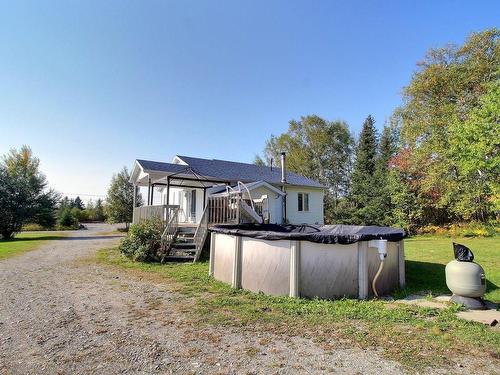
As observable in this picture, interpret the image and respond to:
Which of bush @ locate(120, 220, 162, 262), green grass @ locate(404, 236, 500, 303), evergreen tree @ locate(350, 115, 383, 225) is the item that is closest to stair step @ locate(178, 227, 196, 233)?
bush @ locate(120, 220, 162, 262)

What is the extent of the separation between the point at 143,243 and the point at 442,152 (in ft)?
64.1

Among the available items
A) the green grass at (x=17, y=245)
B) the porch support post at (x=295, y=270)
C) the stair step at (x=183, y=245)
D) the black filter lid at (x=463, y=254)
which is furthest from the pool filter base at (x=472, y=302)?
the green grass at (x=17, y=245)

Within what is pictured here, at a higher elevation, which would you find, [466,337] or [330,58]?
[330,58]

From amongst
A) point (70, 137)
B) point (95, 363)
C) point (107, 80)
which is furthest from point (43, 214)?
point (95, 363)

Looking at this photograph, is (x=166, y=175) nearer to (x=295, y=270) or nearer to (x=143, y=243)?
(x=143, y=243)

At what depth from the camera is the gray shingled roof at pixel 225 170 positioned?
1587cm

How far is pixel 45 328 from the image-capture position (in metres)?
3.96

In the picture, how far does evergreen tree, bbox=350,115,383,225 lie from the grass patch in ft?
71.2

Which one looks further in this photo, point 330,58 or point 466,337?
point 330,58

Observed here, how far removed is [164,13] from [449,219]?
2317 centimetres

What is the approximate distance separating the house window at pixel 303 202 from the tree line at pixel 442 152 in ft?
24.3

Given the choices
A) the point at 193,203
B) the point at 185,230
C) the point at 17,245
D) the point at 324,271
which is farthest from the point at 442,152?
the point at 17,245

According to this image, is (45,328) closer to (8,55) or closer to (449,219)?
(8,55)

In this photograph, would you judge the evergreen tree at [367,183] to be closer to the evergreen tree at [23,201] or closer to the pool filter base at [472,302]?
the pool filter base at [472,302]
